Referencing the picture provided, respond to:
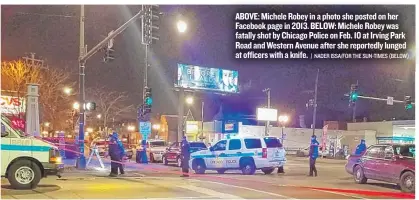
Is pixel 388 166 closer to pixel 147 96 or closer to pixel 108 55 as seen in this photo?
pixel 108 55

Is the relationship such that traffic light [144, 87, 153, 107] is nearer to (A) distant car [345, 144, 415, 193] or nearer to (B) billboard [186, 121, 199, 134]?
(A) distant car [345, 144, 415, 193]

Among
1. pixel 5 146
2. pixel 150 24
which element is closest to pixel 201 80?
pixel 150 24

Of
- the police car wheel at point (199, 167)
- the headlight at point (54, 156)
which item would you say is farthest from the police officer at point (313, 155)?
the headlight at point (54, 156)

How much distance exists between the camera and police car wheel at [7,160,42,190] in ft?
36.7

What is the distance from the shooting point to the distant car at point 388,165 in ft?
42.5

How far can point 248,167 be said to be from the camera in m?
17.8

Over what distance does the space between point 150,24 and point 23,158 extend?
4.46m

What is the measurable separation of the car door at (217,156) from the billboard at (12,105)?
700cm

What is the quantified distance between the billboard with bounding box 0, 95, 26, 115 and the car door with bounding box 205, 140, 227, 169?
23.0ft

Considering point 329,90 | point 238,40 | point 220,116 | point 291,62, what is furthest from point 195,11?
point 220,116

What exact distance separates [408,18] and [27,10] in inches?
292

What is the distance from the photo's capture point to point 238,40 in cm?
983

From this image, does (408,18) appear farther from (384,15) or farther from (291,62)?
(291,62)

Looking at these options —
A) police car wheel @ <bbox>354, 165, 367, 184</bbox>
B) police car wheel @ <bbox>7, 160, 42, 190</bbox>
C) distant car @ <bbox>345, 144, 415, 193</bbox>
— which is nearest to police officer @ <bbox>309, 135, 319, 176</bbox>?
distant car @ <bbox>345, 144, 415, 193</bbox>
